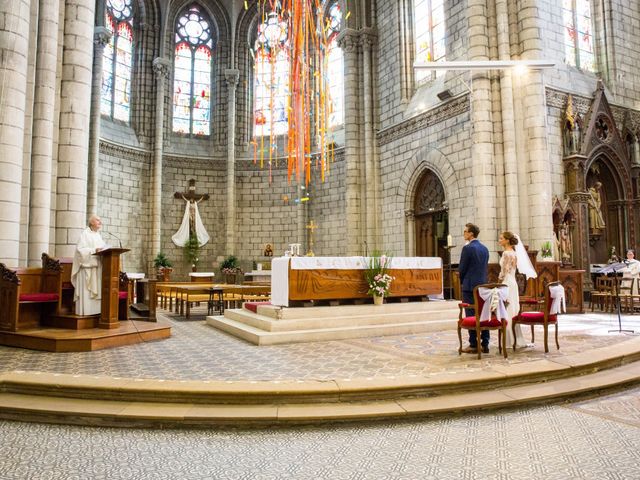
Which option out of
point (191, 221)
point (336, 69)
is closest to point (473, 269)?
point (336, 69)

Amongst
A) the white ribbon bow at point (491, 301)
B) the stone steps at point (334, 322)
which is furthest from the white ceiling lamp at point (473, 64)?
the white ribbon bow at point (491, 301)

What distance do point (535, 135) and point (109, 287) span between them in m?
10.1

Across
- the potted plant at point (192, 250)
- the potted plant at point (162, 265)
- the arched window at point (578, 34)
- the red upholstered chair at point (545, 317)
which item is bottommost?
the red upholstered chair at point (545, 317)

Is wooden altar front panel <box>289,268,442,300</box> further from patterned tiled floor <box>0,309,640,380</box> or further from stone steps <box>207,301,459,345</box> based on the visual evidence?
patterned tiled floor <box>0,309,640,380</box>

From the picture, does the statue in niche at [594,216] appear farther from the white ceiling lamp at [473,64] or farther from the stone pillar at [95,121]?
the stone pillar at [95,121]

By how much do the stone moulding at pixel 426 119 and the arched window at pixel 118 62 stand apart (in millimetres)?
10396

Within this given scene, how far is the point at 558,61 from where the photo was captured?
1241 centimetres

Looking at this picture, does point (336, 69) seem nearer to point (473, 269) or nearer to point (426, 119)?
point (426, 119)

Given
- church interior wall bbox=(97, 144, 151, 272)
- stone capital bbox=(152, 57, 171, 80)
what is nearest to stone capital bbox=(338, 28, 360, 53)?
stone capital bbox=(152, 57, 171, 80)

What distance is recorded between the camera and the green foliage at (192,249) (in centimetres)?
1864

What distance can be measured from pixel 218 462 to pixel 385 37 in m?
16.1

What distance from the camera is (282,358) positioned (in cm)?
556

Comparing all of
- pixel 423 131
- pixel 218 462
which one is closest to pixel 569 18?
pixel 423 131

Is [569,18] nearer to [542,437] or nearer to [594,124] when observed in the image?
[594,124]
